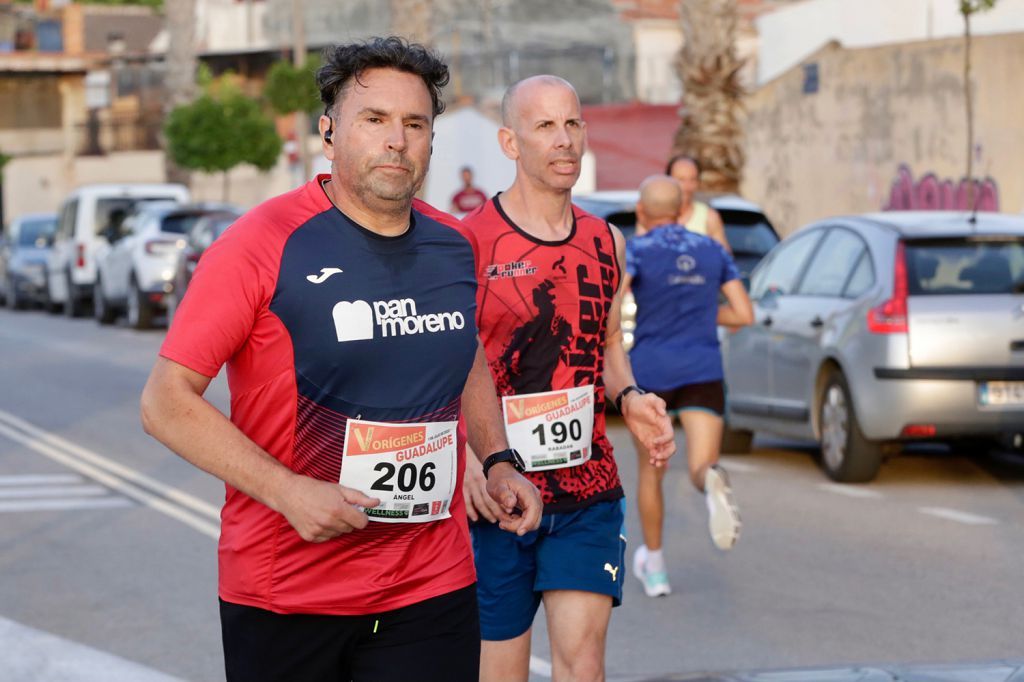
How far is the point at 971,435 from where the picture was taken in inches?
462

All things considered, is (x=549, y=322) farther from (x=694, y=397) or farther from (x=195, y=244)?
(x=195, y=244)

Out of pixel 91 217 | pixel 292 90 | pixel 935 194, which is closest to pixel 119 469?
pixel 935 194

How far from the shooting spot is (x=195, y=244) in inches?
1009

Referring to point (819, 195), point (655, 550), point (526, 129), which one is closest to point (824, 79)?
point (819, 195)

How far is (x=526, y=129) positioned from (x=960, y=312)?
249 inches

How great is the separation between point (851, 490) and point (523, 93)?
655 cm

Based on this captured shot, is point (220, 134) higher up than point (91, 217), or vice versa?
point (220, 134)

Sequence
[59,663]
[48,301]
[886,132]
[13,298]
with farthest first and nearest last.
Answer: [13,298], [48,301], [886,132], [59,663]

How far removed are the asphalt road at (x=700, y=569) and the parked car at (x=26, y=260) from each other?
21959mm

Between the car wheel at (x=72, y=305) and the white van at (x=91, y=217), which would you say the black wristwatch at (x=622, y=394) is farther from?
the car wheel at (x=72, y=305)

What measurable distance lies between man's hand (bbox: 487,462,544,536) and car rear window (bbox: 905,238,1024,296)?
24.8ft

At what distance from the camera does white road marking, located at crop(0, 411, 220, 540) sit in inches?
441

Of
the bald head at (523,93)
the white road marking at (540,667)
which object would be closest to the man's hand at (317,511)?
the bald head at (523,93)

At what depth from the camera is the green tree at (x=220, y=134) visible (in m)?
42.1
